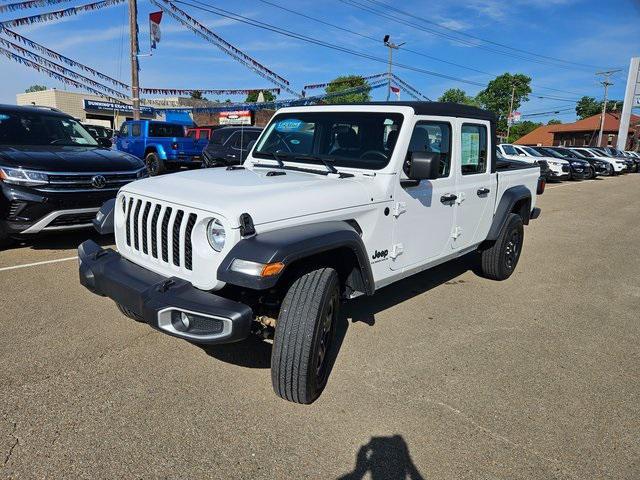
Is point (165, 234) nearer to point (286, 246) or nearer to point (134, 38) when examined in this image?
point (286, 246)

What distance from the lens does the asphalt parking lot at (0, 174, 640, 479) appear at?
2.43 meters

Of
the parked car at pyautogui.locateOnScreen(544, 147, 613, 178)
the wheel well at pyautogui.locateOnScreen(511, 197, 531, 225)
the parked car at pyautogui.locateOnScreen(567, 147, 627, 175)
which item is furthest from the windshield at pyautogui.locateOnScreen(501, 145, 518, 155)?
the wheel well at pyautogui.locateOnScreen(511, 197, 531, 225)

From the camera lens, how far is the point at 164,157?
15.0 m

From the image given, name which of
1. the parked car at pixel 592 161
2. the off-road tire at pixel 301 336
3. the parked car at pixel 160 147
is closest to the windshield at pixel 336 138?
the off-road tire at pixel 301 336

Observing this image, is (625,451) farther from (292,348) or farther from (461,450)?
(292,348)

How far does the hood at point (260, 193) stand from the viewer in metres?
2.73

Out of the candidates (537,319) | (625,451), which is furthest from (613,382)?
(537,319)

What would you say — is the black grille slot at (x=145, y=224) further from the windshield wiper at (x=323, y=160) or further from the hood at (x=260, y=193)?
the windshield wiper at (x=323, y=160)

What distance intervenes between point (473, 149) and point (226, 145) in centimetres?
992

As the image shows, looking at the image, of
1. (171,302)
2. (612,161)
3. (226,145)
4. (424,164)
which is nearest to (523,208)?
(424,164)

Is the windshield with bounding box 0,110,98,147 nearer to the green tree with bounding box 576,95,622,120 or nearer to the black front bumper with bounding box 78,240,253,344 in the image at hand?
the black front bumper with bounding box 78,240,253,344

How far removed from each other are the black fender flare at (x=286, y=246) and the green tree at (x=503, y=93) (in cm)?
9347

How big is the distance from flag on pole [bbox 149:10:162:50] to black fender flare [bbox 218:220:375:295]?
607 inches

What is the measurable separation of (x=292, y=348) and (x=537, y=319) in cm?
294
